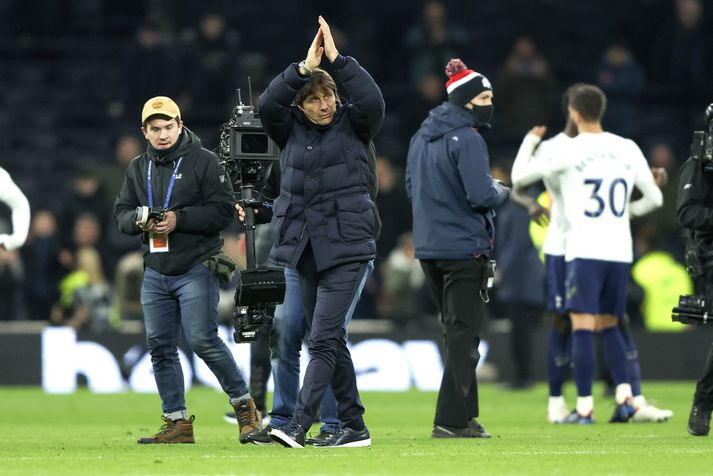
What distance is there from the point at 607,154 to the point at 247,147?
3474mm

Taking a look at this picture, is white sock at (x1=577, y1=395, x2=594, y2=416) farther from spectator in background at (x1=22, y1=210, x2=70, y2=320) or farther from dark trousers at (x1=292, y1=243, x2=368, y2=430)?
spectator in background at (x1=22, y1=210, x2=70, y2=320)

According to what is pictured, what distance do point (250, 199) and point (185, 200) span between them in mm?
606

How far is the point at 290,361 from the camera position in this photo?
36.1 ft

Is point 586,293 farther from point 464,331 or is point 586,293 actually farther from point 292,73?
point 292,73

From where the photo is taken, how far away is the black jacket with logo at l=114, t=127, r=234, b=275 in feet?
34.8

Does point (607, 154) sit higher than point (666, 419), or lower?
higher

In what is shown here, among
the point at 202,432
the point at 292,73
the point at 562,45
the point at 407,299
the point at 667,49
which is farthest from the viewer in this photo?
the point at 562,45


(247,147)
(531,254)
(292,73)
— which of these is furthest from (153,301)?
(531,254)

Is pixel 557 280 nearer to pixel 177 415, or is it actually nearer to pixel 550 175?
pixel 550 175

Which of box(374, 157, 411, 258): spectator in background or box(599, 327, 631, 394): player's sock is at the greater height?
box(374, 157, 411, 258): spectator in background

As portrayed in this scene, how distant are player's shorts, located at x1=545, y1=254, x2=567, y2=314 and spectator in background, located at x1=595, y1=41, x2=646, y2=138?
32.5 feet

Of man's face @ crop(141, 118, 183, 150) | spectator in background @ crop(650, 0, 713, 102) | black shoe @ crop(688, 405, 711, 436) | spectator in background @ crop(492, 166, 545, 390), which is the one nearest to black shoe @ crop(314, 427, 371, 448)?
man's face @ crop(141, 118, 183, 150)

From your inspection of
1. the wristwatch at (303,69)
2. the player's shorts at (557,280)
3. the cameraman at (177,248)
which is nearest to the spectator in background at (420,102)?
the player's shorts at (557,280)

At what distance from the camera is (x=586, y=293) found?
12531mm
